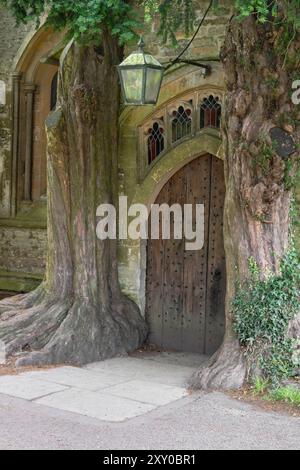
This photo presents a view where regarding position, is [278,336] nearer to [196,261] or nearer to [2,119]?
[196,261]

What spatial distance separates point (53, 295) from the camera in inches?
351

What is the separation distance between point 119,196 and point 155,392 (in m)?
3.38

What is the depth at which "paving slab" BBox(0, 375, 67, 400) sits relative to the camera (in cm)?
685

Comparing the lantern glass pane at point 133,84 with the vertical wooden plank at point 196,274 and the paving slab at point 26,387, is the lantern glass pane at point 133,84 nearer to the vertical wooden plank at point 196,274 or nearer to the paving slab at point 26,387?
the vertical wooden plank at point 196,274

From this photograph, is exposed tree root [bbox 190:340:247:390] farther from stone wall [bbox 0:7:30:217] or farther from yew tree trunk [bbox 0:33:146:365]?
stone wall [bbox 0:7:30:217]

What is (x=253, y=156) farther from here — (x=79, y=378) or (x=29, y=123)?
(x=29, y=123)

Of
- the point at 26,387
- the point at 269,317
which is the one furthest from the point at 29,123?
the point at 269,317

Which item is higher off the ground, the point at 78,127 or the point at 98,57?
the point at 98,57

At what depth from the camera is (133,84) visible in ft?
23.1

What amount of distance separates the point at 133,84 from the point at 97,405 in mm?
3293

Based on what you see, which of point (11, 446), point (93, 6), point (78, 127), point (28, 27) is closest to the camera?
point (11, 446)

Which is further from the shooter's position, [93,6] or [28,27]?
[28,27]

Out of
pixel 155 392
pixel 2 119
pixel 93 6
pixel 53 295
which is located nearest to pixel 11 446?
pixel 155 392

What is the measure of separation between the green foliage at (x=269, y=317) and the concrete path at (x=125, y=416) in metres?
0.64
